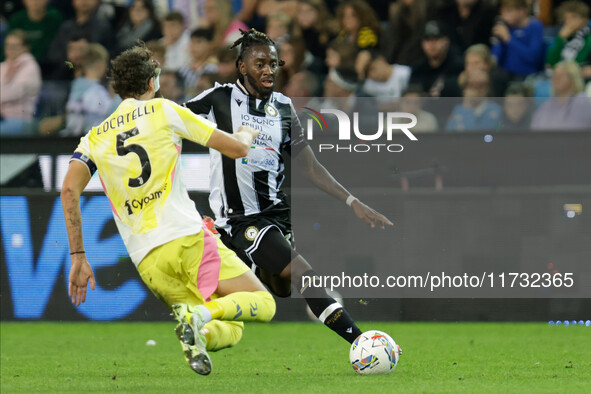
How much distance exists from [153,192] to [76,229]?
507 mm

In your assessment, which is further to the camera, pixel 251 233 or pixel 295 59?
pixel 295 59

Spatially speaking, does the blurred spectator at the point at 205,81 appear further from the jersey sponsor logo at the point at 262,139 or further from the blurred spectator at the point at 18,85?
the jersey sponsor logo at the point at 262,139

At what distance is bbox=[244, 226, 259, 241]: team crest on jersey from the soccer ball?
102 cm


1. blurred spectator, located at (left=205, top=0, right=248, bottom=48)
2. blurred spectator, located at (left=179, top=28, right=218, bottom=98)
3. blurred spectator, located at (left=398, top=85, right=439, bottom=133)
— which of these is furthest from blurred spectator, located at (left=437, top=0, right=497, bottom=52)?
blurred spectator, located at (left=179, top=28, right=218, bottom=98)

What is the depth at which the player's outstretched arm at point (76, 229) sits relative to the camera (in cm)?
570

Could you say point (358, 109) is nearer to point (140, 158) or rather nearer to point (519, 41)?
point (519, 41)

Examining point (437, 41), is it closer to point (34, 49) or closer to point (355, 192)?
point (355, 192)

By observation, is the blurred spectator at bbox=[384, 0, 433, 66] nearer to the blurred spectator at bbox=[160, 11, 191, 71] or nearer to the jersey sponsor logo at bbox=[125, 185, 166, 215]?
the blurred spectator at bbox=[160, 11, 191, 71]

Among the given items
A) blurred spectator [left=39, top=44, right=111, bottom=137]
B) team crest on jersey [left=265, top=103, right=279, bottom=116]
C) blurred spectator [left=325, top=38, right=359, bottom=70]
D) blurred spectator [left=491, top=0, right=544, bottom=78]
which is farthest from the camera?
blurred spectator [left=491, top=0, right=544, bottom=78]

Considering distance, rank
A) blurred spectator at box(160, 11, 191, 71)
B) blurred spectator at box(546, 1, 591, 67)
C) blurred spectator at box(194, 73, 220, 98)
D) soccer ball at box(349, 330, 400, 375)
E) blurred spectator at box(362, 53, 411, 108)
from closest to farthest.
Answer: soccer ball at box(349, 330, 400, 375)
blurred spectator at box(194, 73, 220, 98)
blurred spectator at box(362, 53, 411, 108)
blurred spectator at box(546, 1, 591, 67)
blurred spectator at box(160, 11, 191, 71)

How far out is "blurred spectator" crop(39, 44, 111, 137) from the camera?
1024cm

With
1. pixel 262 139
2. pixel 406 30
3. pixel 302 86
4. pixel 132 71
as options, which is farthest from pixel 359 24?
pixel 132 71

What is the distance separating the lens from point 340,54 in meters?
11.6

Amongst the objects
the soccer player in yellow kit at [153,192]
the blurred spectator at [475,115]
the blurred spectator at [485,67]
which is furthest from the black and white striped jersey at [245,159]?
the blurred spectator at [485,67]
